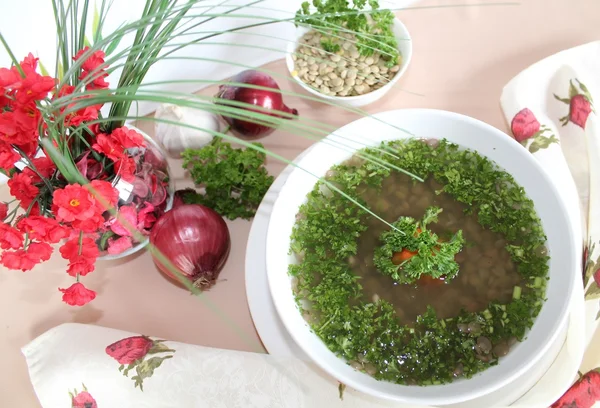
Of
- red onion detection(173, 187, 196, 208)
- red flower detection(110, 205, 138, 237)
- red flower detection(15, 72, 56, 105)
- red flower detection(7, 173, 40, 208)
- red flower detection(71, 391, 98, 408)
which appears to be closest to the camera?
red flower detection(15, 72, 56, 105)

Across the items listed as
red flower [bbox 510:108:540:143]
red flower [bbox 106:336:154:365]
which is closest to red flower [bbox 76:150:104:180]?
red flower [bbox 106:336:154:365]

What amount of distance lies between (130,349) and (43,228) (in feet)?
1.06

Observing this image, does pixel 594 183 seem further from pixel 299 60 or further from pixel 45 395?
pixel 45 395

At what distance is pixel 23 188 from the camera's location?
68 centimetres

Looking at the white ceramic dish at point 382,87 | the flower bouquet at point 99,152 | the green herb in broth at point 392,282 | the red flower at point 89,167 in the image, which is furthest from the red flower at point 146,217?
the white ceramic dish at point 382,87

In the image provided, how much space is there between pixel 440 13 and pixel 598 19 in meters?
0.32

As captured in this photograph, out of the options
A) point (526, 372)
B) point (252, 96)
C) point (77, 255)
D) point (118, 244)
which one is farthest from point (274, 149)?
point (526, 372)

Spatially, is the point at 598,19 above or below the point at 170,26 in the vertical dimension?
below

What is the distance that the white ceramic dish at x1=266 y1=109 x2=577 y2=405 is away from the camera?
72 centimetres

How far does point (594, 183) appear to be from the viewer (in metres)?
0.90

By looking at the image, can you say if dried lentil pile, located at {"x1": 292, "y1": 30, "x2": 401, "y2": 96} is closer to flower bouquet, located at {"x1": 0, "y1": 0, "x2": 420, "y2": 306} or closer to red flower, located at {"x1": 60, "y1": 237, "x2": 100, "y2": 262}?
flower bouquet, located at {"x1": 0, "y1": 0, "x2": 420, "y2": 306}

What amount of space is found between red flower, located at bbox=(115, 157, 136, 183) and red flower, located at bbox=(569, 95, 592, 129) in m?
0.74

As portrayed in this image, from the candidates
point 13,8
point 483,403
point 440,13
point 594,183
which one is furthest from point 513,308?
point 13,8

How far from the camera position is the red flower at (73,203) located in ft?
2.04
